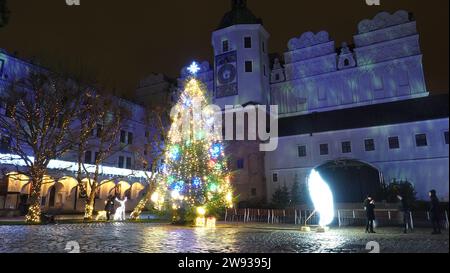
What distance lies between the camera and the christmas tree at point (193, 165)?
18.4m

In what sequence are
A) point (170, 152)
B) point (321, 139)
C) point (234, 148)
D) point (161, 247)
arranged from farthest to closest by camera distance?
point (234, 148) → point (321, 139) → point (170, 152) → point (161, 247)

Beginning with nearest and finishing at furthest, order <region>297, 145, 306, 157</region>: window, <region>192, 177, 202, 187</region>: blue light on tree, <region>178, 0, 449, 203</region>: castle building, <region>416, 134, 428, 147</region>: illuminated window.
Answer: <region>192, 177, 202, 187</region>: blue light on tree
<region>416, 134, 428, 147</region>: illuminated window
<region>178, 0, 449, 203</region>: castle building
<region>297, 145, 306, 157</region>: window

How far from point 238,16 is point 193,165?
32894 mm

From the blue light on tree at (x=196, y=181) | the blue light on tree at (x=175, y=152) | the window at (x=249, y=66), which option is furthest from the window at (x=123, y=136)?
the blue light on tree at (x=196, y=181)

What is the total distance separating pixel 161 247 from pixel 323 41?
4125 cm

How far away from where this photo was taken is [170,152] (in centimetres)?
1958

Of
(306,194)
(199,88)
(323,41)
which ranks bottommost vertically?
(306,194)

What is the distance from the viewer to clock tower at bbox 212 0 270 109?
43.1 metres

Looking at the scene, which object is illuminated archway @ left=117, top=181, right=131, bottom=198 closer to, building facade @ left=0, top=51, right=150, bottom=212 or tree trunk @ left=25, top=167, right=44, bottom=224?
building facade @ left=0, top=51, right=150, bottom=212

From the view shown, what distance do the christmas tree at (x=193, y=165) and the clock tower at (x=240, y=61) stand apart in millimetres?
22942

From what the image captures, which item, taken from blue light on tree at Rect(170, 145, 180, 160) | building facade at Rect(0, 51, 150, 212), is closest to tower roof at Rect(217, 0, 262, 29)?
building facade at Rect(0, 51, 150, 212)

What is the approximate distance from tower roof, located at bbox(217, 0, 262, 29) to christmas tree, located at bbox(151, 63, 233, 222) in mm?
27709

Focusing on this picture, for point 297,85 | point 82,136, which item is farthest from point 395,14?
point 82,136
